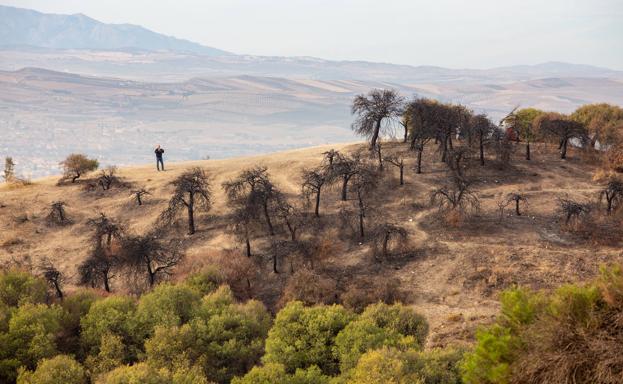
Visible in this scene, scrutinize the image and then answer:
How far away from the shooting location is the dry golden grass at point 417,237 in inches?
1152

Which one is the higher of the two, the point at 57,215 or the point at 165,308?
the point at 165,308

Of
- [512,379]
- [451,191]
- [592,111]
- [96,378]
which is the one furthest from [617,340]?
[592,111]

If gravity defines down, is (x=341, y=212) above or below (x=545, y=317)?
below

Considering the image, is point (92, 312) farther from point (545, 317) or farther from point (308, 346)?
point (545, 317)

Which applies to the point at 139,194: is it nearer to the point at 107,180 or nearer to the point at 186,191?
the point at 107,180

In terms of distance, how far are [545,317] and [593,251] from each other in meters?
24.3

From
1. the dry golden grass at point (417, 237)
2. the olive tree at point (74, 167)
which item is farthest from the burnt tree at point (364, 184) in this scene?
the olive tree at point (74, 167)

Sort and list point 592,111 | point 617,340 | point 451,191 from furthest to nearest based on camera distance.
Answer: point 592,111 → point 451,191 → point 617,340

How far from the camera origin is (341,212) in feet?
129

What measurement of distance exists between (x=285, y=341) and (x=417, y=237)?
63.8 feet

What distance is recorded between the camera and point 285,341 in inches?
785

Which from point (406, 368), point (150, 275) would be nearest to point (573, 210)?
point (406, 368)

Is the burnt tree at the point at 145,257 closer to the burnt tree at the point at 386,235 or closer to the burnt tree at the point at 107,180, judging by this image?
the burnt tree at the point at 386,235

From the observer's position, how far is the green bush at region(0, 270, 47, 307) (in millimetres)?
24225
